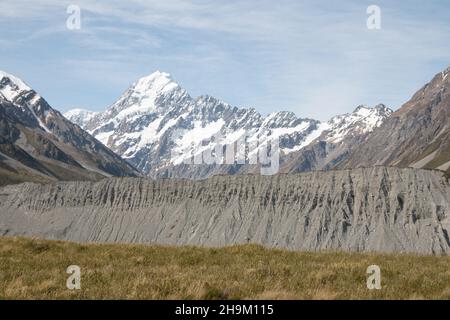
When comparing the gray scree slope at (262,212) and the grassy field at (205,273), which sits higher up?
the gray scree slope at (262,212)

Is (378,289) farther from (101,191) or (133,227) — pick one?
Answer: (101,191)

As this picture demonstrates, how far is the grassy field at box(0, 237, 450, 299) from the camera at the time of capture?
11930 mm

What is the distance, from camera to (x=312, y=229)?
101 m

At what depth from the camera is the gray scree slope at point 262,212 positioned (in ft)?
319

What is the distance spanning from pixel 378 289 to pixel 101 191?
423 feet

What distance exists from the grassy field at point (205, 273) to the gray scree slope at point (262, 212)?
235 ft

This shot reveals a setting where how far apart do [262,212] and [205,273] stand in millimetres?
96239

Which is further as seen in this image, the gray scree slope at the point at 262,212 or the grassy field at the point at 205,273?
the gray scree slope at the point at 262,212

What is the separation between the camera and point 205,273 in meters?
14.5

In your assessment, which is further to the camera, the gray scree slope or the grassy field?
the gray scree slope

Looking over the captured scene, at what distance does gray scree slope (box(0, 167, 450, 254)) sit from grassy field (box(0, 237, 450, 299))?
235ft

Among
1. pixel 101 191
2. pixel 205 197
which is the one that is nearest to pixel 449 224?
pixel 205 197

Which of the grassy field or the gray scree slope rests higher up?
the gray scree slope
